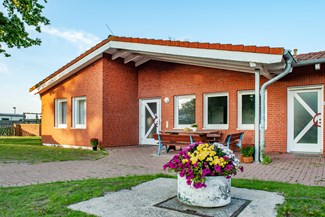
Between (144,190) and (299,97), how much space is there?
7371 millimetres

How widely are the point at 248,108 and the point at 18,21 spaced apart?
35.3ft

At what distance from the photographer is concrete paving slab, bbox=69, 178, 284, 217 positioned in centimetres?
350

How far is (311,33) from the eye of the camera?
1384 centimetres

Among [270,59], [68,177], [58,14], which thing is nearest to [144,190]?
[68,177]

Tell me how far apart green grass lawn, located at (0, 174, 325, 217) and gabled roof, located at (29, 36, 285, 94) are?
3691 mm

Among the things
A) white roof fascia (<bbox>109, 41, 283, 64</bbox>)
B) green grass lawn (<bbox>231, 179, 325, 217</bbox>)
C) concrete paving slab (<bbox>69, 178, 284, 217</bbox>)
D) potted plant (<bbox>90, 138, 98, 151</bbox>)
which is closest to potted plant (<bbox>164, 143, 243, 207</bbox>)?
concrete paving slab (<bbox>69, 178, 284, 217</bbox>)

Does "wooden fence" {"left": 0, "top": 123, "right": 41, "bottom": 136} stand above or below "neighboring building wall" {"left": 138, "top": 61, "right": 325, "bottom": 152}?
below

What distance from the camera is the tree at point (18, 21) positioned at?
1199 centimetres

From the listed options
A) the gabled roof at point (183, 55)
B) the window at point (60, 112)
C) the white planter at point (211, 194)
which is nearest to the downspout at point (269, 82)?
the gabled roof at point (183, 55)

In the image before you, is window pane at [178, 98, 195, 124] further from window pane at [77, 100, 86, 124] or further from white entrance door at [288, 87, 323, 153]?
window pane at [77, 100, 86, 124]

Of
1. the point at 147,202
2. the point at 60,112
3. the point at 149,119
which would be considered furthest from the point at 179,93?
the point at 147,202

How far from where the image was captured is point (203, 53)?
855 centimetres

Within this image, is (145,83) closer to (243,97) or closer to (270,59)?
(243,97)

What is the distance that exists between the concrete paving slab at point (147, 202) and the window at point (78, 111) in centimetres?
900
